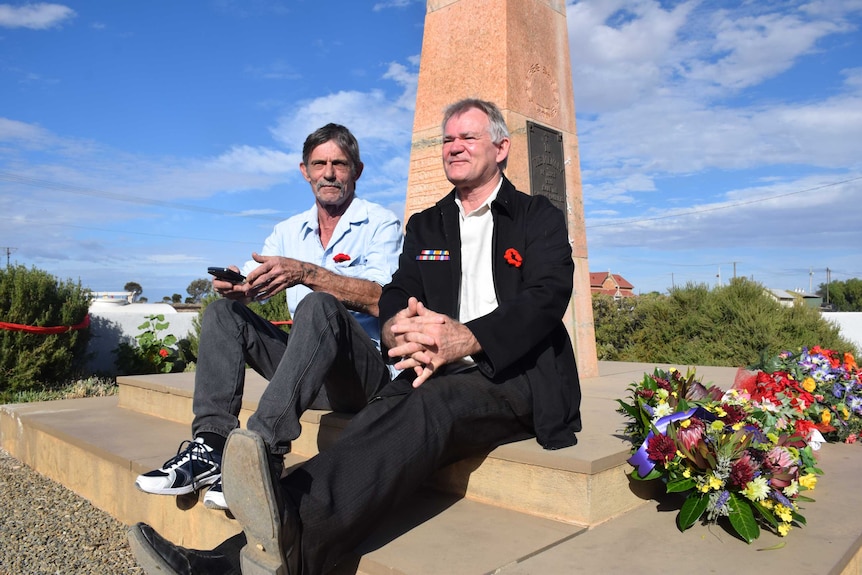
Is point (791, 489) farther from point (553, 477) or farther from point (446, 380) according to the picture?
point (446, 380)

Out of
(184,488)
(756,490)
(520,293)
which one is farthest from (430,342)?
(756,490)

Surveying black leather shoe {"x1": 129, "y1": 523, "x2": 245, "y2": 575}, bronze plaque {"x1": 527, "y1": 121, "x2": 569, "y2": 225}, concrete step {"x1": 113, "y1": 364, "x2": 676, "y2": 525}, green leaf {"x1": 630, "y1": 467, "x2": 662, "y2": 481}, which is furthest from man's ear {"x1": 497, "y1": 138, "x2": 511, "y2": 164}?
bronze plaque {"x1": 527, "y1": 121, "x2": 569, "y2": 225}

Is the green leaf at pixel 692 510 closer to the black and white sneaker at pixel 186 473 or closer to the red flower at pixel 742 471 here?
the red flower at pixel 742 471

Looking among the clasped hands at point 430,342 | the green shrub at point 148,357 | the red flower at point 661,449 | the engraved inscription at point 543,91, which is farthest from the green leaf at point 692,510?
the green shrub at point 148,357

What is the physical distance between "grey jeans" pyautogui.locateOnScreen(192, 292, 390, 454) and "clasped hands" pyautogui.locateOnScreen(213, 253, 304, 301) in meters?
0.09

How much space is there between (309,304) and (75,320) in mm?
5730

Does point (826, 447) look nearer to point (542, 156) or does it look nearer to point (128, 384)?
point (542, 156)

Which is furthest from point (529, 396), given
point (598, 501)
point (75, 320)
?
point (75, 320)

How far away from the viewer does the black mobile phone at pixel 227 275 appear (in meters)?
2.62

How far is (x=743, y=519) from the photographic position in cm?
200

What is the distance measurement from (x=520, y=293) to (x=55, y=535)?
93.9 inches

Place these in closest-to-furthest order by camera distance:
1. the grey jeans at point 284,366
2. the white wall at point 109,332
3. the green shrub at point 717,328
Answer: the grey jeans at point 284,366 → the green shrub at point 717,328 → the white wall at point 109,332

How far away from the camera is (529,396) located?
7.57 ft

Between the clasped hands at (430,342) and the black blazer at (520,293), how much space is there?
5cm
